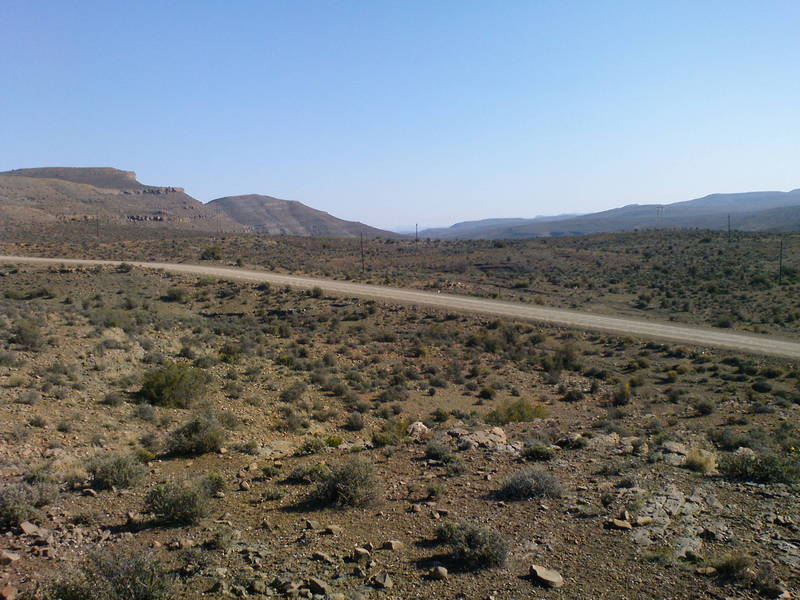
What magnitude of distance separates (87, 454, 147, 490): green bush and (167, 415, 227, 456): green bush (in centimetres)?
191

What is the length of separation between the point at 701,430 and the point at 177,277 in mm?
39973

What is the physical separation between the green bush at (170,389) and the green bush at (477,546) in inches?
451

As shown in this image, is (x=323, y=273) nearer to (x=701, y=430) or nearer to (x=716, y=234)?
(x=701, y=430)

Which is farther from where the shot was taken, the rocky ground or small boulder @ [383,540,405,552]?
small boulder @ [383,540,405,552]

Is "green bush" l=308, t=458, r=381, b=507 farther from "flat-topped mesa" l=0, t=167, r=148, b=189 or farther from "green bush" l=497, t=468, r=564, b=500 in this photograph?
"flat-topped mesa" l=0, t=167, r=148, b=189

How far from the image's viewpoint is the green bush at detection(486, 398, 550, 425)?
17.1 m

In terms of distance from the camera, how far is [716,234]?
267 ft

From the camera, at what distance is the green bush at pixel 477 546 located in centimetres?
704

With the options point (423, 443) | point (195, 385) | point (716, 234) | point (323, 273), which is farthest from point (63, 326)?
point (716, 234)

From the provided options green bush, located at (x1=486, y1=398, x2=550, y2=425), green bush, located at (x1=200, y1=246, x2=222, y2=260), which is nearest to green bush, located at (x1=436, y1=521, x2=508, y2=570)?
green bush, located at (x1=486, y1=398, x2=550, y2=425)

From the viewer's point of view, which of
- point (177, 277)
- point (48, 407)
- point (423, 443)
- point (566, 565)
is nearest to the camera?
point (566, 565)

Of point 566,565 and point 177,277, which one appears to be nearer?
point 566,565

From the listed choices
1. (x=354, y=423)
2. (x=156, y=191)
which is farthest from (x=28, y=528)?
(x=156, y=191)

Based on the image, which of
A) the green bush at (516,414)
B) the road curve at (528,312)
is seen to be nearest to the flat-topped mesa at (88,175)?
the road curve at (528,312)
